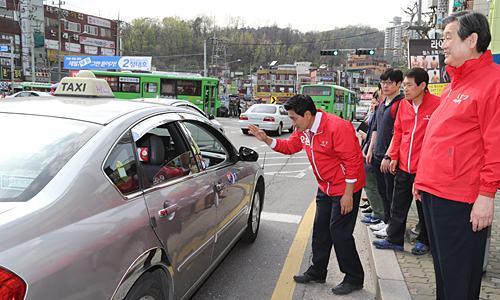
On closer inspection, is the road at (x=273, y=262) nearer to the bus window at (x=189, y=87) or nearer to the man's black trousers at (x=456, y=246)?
the man's black trousers at (x=456, y=246)

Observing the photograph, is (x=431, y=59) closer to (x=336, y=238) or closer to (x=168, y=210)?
(x=336, y=238)

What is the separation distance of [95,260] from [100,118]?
92cm

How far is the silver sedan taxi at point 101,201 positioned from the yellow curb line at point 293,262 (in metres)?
0.70

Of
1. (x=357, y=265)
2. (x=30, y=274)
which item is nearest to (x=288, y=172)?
(x=357, y=265)

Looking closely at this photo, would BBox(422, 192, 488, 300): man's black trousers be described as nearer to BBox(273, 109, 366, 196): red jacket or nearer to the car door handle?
BBox(273, 109, 366, 196): red jacket

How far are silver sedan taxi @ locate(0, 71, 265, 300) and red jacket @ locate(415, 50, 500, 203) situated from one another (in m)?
1.59

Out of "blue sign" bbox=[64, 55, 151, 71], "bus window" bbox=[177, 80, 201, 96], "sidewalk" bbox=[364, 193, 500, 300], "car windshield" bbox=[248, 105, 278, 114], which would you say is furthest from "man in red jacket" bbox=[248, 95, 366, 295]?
"blue sign" bbox=[64, 55, 151, 71]

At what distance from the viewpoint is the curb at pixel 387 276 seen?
313 cm

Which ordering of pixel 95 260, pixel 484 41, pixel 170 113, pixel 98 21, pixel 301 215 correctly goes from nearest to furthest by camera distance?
pixel 95 260 → pixel 484 41 → pixel 170 113 → pixel 301 215 → pixel 98 21

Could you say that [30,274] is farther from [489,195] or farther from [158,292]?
[489,195]

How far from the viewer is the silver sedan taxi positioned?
1.58 m

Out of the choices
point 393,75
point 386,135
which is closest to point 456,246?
point 386,135

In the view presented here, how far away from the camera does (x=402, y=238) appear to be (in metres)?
4.07

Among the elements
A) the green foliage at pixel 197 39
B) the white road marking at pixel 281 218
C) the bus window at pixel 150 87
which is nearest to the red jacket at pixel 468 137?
the white road marking at pixel 281 218
